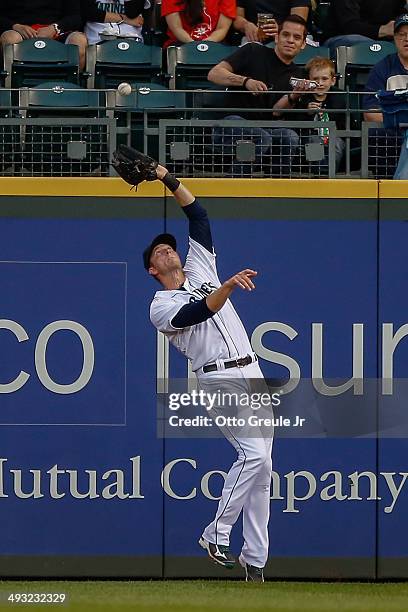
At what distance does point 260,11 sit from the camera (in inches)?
495

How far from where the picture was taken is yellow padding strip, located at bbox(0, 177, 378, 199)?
1045cm

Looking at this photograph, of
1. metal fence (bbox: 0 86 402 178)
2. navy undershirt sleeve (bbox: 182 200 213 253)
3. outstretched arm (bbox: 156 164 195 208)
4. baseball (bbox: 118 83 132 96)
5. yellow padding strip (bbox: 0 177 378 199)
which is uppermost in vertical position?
baseball (bbox: 118 83 132 96)

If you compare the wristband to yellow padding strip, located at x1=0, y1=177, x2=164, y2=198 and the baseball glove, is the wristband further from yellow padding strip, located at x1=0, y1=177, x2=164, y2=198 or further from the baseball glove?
yellow padding strip, located at x1=0, y1=177, x2=164, y2=198

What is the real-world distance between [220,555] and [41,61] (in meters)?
4.11

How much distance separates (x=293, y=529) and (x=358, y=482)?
577 millimetres

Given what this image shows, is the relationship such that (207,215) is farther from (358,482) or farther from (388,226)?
(358,482)

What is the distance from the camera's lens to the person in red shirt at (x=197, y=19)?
40.2 ft

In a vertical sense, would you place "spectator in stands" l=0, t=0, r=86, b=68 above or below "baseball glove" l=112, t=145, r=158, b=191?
above

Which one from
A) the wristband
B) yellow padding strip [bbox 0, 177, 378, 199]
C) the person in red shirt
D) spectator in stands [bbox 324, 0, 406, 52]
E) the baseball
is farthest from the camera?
spectator in stands [bbox 324, 0, 406, 52]

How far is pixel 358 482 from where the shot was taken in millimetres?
10531

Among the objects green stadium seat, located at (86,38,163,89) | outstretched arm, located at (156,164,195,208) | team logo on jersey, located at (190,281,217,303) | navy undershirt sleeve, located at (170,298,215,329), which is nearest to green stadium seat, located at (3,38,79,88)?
green stadium seat, located at (86,38,163,89)

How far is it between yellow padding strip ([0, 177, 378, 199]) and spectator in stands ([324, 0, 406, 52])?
2.45 m

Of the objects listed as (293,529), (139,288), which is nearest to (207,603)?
(293,529)

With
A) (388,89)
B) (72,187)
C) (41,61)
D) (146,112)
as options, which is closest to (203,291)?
(72,187)
